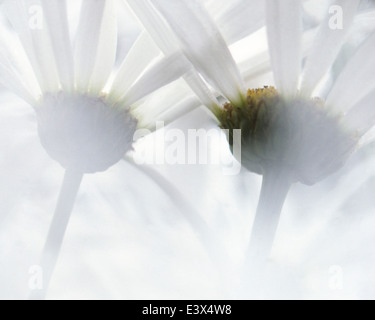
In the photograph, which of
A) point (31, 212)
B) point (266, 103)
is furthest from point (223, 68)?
point (31, 212)

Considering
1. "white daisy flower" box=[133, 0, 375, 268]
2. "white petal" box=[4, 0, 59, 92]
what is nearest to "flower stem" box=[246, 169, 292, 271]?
"white daisy flower" box=[133, 0, 375, 268]

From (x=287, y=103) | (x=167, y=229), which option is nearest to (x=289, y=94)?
(x=287, y=103)

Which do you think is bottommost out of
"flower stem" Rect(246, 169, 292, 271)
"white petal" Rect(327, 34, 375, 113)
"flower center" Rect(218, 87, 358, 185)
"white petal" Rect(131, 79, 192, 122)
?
"flower stem" Rect(246, 169, 292, 271)

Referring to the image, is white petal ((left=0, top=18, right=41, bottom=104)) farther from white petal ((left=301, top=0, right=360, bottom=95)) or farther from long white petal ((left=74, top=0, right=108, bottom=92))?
white petal ((left=301, top=0, right=360, bottom=95))

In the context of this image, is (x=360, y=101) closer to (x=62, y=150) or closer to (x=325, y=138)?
(x=325, y=138)

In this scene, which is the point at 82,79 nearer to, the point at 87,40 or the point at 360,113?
the point at 87,40

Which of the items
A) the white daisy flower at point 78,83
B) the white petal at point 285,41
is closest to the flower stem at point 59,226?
the white daisy flower at point 78,83
